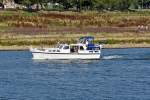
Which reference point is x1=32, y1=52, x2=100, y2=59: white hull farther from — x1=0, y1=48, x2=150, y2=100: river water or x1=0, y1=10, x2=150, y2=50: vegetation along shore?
x1=0, y1=10, x2=150, y2=50: vegetation along shore

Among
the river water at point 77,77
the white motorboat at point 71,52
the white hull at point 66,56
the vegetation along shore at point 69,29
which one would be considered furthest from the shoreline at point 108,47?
the white motorboat at point 71,52

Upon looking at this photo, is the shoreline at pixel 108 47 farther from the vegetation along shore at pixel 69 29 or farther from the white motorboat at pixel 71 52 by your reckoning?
the white motorboat at pixel 71 52

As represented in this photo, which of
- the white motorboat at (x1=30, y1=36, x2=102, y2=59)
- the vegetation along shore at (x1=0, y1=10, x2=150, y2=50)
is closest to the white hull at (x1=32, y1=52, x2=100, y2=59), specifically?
the white motorboat at (x1=30, y1=36, x2=102, y2=59)

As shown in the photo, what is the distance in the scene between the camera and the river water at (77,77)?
59.3 metres

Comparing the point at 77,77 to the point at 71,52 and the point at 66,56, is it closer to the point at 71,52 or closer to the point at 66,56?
the point at 66,56

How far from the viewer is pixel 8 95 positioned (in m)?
59.1

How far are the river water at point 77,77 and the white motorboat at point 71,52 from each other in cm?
101

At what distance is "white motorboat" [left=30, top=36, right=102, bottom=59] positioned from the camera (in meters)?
89.1

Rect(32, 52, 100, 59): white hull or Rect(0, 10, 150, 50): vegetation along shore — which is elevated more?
Rect(32, 52, 100, 59): white hull

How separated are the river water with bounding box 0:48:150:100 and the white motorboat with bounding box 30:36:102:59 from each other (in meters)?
1.01

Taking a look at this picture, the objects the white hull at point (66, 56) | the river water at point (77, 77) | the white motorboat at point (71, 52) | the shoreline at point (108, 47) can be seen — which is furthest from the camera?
the shoreline at point (108, 47)

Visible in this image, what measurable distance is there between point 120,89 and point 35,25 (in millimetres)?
71580

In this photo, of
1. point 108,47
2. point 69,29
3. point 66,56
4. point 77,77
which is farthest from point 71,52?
point 69,29

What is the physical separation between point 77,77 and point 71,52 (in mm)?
17362
